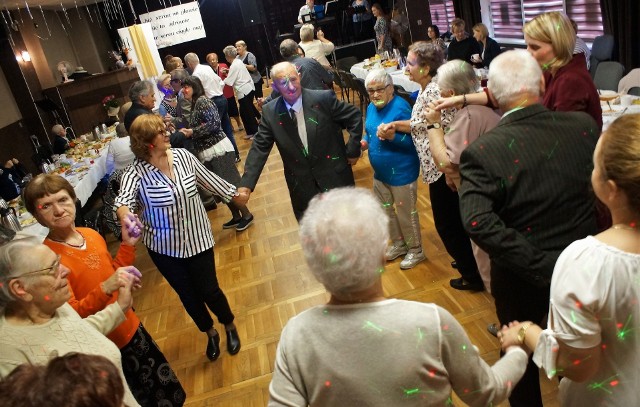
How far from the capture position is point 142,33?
10719 mm

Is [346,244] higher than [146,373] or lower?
higher

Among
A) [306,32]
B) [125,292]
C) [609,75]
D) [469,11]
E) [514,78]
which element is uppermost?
[306,32]

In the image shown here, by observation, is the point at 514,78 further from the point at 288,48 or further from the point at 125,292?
the point at 288,48

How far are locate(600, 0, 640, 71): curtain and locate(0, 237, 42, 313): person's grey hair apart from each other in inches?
243

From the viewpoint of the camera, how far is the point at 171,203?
97.5 inches

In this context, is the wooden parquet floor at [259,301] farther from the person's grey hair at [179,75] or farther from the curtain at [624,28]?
the curtain at [624,28]

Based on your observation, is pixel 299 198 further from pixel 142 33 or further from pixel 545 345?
pixel 142 33

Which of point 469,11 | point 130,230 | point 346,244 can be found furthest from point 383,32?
point 346,244

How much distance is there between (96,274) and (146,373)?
0.50 meters

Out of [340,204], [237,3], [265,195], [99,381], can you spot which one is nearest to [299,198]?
[340,204]

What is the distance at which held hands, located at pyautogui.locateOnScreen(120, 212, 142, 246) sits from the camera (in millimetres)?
2150

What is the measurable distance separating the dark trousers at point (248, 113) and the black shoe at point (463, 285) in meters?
5.67

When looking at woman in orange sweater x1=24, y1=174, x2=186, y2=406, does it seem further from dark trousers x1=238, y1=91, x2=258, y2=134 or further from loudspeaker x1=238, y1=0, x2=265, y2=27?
loudspeaker x1=238, y1=0, x2=265, y2=27

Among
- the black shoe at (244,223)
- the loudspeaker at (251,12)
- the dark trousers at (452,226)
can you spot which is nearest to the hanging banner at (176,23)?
the loudspeaker at (251,12)
